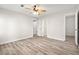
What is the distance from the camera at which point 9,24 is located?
191cm

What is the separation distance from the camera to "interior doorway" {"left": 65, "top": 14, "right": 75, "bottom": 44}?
1.87m

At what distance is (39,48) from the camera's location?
6.10ft

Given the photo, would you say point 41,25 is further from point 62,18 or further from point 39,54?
point 39,54

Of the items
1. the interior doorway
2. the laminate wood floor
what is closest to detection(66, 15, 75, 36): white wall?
the interior doorway

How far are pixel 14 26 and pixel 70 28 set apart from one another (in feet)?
4.65

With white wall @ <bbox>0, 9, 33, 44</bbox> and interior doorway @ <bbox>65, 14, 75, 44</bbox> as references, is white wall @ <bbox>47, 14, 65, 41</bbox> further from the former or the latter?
white wall @ <bbox>0, 9, 33, 44</bbox>

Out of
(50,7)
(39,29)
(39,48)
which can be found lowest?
(39,48)

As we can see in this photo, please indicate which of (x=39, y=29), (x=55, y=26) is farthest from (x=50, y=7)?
(x=39, y=29)

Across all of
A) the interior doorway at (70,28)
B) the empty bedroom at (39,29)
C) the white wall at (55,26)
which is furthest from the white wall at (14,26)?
the interior doorway at (70,28)

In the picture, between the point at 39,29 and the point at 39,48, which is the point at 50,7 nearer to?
the point at 39,29

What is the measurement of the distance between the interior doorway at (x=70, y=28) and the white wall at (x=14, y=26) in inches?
36.7

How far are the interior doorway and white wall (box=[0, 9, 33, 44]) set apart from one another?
36.7 inches

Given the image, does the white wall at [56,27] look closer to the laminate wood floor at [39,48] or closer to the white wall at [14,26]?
the laminate wood floor at [39,48]

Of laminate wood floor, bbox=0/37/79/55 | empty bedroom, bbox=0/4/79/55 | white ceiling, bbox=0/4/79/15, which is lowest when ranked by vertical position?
laminate wood floor, bbox=0/37/79/55
